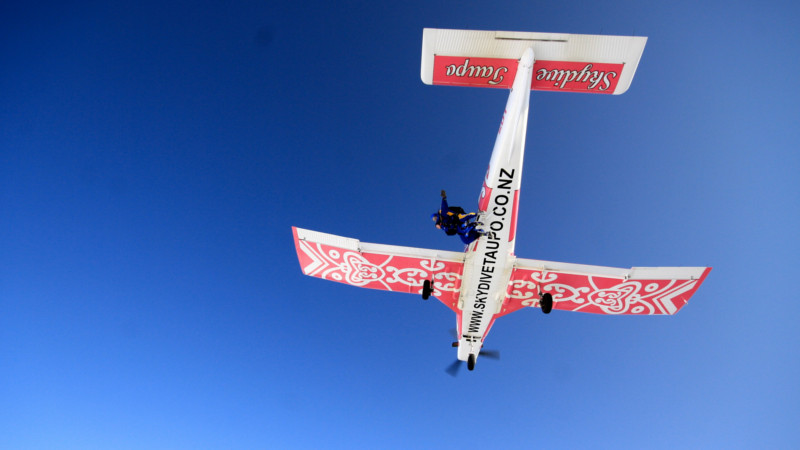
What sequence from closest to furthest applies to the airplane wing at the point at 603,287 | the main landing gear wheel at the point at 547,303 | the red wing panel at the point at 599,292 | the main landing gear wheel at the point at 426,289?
the main landing gear wheel at the point at 426,289 < the main landing gear wheel at the point at 547,303 < the airplane wing at the point at 603,287 < the red wing panel at the point at 599,292

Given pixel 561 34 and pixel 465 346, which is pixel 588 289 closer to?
pixel 465 346

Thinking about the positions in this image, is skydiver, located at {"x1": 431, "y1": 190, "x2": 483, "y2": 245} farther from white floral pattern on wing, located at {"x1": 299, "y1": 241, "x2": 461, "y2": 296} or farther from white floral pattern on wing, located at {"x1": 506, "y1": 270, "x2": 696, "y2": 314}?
white floral pattern on wing, located at {"x1": 506, "y1": 270, "x2": 696, "y2": 314}

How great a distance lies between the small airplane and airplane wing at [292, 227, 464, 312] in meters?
0.03

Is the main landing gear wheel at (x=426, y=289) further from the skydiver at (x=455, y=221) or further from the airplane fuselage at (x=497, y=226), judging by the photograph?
the skydiver at (x=455, y=221)

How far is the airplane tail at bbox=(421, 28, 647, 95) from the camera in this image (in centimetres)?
993

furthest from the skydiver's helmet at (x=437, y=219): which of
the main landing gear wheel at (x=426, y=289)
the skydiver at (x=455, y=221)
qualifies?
the main landing gear wheel at (x=426, y=289)

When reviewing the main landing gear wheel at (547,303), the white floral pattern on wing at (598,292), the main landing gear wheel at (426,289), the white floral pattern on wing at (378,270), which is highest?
the white floral pattern on wing at (598,292)

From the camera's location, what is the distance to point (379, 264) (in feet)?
42.0

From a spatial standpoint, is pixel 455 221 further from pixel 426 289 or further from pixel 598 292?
pixel 598 292

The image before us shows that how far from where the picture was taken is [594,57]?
1012cm

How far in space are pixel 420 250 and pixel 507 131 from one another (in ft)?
15.0

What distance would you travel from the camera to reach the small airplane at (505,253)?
9.90m

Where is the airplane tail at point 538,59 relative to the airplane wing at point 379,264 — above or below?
above

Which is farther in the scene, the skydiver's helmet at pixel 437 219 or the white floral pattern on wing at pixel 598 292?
the white floral pattern on wing at pixel 598 292
